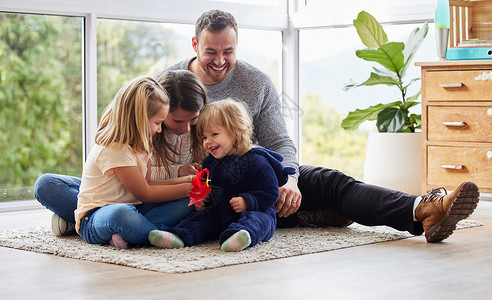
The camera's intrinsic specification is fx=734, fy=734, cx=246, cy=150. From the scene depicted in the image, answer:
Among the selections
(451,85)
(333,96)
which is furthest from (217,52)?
(333,96)

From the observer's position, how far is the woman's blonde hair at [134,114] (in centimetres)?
226

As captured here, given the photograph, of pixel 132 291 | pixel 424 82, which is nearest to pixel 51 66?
pixel 424 82

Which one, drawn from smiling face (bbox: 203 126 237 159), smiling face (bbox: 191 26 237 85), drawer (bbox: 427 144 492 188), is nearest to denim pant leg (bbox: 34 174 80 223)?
smiling face (bbox: 203 126 237 159)

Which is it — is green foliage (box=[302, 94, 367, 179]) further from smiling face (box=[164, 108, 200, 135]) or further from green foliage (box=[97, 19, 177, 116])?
smiling face (box=[164, 108, 200, 135])

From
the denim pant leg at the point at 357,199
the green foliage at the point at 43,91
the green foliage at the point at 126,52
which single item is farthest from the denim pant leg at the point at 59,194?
the green foliage at the point at 126,52

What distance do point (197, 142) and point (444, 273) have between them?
0.96 m

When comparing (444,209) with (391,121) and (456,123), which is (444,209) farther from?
(391,121)

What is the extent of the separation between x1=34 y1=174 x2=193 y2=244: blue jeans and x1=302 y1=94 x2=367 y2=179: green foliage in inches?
91.5

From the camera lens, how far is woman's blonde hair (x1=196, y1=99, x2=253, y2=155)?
2.31 meters

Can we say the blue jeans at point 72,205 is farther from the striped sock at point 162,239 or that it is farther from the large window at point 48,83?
the large window at point 48,83

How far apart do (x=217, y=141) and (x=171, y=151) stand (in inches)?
9.8

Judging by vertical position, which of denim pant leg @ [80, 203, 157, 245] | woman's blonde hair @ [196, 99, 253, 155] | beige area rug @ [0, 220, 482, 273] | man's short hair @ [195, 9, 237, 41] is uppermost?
man's short hair @ [195, 9, 237, 41]

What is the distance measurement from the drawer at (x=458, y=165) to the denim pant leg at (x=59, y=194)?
5.87ft

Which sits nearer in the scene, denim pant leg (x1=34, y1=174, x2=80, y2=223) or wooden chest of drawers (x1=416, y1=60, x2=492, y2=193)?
denim pant leg (x1=34, y1=174, x2=80, y2=223)
